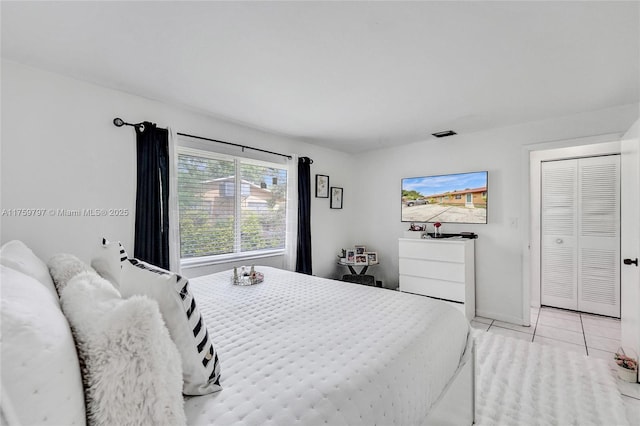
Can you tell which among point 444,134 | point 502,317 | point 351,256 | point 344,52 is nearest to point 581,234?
point 502,317

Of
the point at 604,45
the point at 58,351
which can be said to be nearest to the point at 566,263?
the point at 604,45

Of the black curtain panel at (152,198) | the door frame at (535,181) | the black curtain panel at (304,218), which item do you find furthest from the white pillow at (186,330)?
the door frame at (535,181)

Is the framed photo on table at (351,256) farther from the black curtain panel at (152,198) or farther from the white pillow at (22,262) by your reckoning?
the white pillow at (22,262)

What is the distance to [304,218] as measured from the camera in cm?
391

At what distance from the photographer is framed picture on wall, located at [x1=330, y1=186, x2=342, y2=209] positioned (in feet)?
14.9

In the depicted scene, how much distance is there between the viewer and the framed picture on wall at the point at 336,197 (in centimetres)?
455

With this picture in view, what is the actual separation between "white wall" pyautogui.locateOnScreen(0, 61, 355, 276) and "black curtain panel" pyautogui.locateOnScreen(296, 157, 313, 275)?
1.58 metres

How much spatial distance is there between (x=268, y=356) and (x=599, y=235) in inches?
169

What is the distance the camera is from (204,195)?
3059 millimetres

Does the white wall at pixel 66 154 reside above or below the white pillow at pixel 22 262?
above

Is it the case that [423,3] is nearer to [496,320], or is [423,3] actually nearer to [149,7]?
[149,7]

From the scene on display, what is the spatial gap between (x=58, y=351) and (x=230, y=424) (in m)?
0.48

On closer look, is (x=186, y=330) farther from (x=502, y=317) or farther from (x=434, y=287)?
(x=502, y=317)

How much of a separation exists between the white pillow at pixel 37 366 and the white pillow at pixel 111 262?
0.93 m
